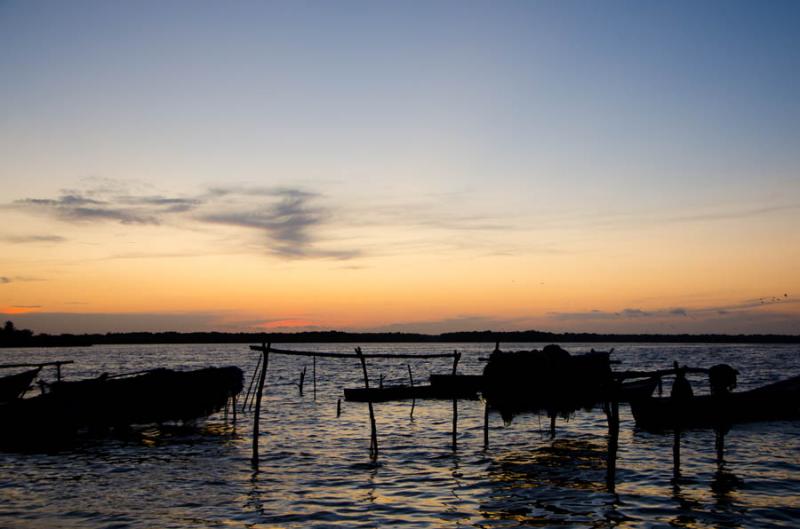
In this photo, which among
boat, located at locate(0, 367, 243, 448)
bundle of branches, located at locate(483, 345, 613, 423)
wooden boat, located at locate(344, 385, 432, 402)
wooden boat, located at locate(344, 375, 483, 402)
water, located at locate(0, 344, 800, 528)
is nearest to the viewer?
water, located at locate(0, 344, 800, 528)

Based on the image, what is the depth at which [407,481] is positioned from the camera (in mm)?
15117

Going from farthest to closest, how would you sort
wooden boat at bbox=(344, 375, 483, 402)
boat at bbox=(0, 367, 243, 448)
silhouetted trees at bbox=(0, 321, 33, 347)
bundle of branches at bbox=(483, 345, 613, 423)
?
silhouetted trees at bbox=(0, 321, 33, 347), wooden boat at bbox=(344, 375, 483, 402), boat at bbox=(0, 367, 243, 448), bundle of branches at bbox=(483, 345, 613, 423)

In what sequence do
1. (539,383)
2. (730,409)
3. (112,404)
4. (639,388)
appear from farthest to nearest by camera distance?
(639,388)
(730,409)
(112,404)
(539,383)

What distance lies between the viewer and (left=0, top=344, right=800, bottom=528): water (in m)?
12.1

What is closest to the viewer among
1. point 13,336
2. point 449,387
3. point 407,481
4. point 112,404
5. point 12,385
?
point 407,481

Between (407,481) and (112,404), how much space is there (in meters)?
13.7

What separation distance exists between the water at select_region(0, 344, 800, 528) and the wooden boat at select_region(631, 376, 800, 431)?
79cm

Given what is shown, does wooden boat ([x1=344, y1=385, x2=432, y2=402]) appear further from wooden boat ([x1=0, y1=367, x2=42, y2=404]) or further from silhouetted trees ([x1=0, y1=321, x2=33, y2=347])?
silhouetted trees ([x1=0, y1=321, x2=33, y2=347])

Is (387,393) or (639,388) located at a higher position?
(639,388)

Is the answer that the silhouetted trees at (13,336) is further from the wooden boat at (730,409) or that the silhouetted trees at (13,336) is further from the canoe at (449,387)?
the wooden boat at (730,409)

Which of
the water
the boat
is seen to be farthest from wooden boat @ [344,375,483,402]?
the water

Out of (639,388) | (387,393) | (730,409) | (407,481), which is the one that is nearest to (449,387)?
(387,393)

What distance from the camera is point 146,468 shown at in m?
17.2

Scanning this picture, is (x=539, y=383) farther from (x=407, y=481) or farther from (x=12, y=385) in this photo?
(x=12, y=385)
